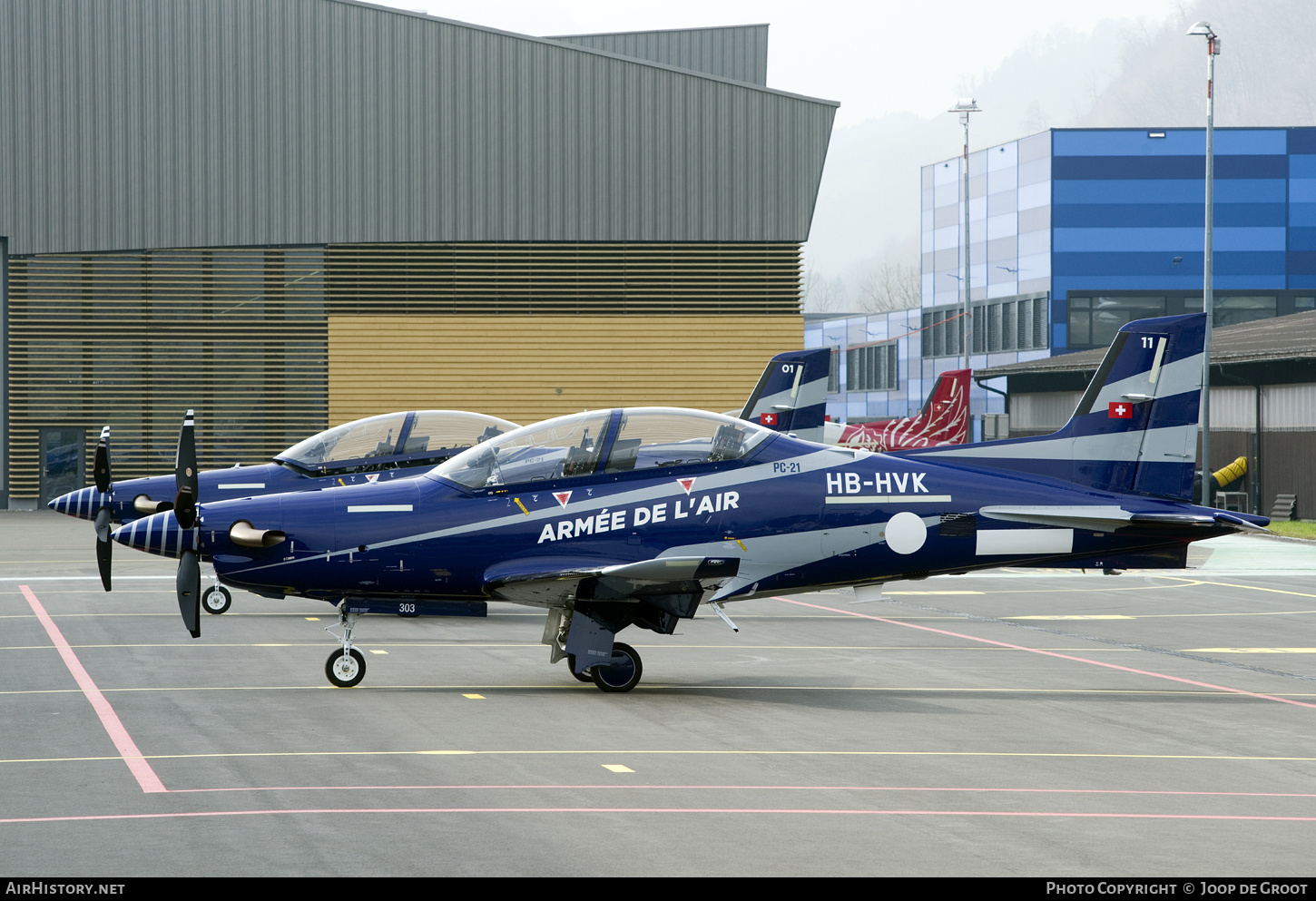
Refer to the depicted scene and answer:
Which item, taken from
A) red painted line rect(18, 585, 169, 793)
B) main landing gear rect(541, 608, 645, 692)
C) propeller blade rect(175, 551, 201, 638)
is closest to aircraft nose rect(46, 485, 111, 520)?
red painted line rect(18, 585, 169, 793)

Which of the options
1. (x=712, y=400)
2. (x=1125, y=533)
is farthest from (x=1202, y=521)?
(x=712, y=400)

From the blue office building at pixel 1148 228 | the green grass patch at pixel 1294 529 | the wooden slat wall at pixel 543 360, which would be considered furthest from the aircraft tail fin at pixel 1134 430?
the blue office building at pixel 1148 228

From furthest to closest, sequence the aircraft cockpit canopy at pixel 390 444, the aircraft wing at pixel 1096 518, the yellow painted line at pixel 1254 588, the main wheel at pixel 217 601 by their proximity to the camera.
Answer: the yellow painted line at pixel 1254 588
the aircraft cockpit canopy at pixel 390 444
the main wheel at pixel 217 601
the aircraft wing at pixel 1096 518

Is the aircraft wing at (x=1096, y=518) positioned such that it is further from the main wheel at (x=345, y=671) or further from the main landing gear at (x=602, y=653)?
the main wheel at (x=345, y=671)

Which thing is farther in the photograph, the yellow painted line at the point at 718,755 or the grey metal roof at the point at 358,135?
the grey metal roof at the point at 358,135

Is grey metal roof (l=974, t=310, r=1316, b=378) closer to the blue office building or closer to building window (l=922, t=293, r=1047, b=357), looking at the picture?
the blue office building

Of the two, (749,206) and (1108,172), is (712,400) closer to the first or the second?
(749,206)

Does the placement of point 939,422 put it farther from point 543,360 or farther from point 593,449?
point 593,449

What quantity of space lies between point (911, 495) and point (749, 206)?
33.3m

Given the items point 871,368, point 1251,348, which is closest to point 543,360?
point 1251,348

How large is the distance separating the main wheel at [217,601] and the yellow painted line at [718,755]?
31.7 ft

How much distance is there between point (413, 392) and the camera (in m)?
44.6

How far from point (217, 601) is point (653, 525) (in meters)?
8.75

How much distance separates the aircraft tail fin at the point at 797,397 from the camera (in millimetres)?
22609
